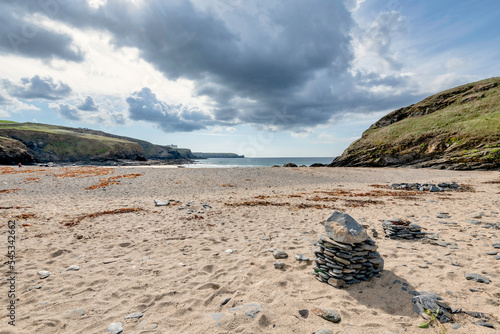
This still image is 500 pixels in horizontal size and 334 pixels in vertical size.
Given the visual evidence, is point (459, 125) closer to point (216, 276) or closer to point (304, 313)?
point (304, 313)

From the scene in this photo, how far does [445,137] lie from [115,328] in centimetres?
6687

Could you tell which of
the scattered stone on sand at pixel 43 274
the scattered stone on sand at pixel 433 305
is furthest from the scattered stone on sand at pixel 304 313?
the scattered stone on sand at pixel 43 274

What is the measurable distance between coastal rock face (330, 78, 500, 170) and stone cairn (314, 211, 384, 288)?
51711 millimetres

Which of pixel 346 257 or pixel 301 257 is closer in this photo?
pixel 346 257

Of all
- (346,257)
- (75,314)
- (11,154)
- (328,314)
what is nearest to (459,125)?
(346,257)

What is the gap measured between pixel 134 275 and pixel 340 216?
18.6 feet

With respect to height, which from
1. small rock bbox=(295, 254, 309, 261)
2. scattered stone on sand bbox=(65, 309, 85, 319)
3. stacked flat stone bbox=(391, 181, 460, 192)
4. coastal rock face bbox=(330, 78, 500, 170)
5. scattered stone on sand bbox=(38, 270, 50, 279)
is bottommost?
scattered stone on sand bbox=(38, 270, 50, 279)

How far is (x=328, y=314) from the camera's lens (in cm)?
395

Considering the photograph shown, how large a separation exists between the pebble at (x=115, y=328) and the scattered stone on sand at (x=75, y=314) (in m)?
0.82

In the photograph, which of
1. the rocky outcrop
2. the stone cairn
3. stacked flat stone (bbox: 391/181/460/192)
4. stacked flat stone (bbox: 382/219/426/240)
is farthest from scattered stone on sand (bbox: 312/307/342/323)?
the rocky outcrop

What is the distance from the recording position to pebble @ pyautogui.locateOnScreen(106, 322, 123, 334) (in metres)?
3.68

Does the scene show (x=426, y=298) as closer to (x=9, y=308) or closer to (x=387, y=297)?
(x=387, y=297)

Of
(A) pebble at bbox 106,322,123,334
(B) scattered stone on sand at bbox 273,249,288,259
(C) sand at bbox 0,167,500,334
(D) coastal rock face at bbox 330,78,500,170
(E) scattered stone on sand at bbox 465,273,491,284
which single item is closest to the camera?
(A) pebble at bbox 106,322,123,334

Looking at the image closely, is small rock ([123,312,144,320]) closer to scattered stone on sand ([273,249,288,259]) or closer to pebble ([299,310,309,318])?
pebble ([299,310,309,318])
